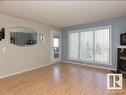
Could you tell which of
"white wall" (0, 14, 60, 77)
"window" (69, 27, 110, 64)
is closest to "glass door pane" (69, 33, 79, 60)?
"window" (69, 27, 110, 64)

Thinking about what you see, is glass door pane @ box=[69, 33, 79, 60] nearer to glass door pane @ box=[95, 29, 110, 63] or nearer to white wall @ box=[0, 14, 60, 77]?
glass door pane @ box=[95, 29, 110, 63]

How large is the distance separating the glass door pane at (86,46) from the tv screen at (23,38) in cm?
263

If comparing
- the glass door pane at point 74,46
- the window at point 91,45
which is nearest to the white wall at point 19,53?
the glass door pane at point 74,46

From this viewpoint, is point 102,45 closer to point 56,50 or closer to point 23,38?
point 56,50

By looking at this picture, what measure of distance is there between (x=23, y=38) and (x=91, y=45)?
341 centimetres

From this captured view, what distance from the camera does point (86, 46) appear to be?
566 centimetres

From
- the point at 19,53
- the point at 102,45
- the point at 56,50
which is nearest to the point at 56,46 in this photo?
the point at 56,50

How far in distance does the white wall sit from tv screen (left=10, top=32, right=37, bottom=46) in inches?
6.2

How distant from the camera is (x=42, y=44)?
5.40 m

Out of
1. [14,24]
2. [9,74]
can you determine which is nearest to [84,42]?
[14,24]

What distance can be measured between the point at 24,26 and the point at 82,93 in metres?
3.53

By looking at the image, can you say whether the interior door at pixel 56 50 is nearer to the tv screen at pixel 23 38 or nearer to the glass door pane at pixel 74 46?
the glass door pane at pixel 74 46

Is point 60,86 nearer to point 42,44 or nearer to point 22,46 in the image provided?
point 22,46

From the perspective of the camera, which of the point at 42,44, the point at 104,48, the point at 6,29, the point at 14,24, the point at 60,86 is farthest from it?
the point at 42,44
